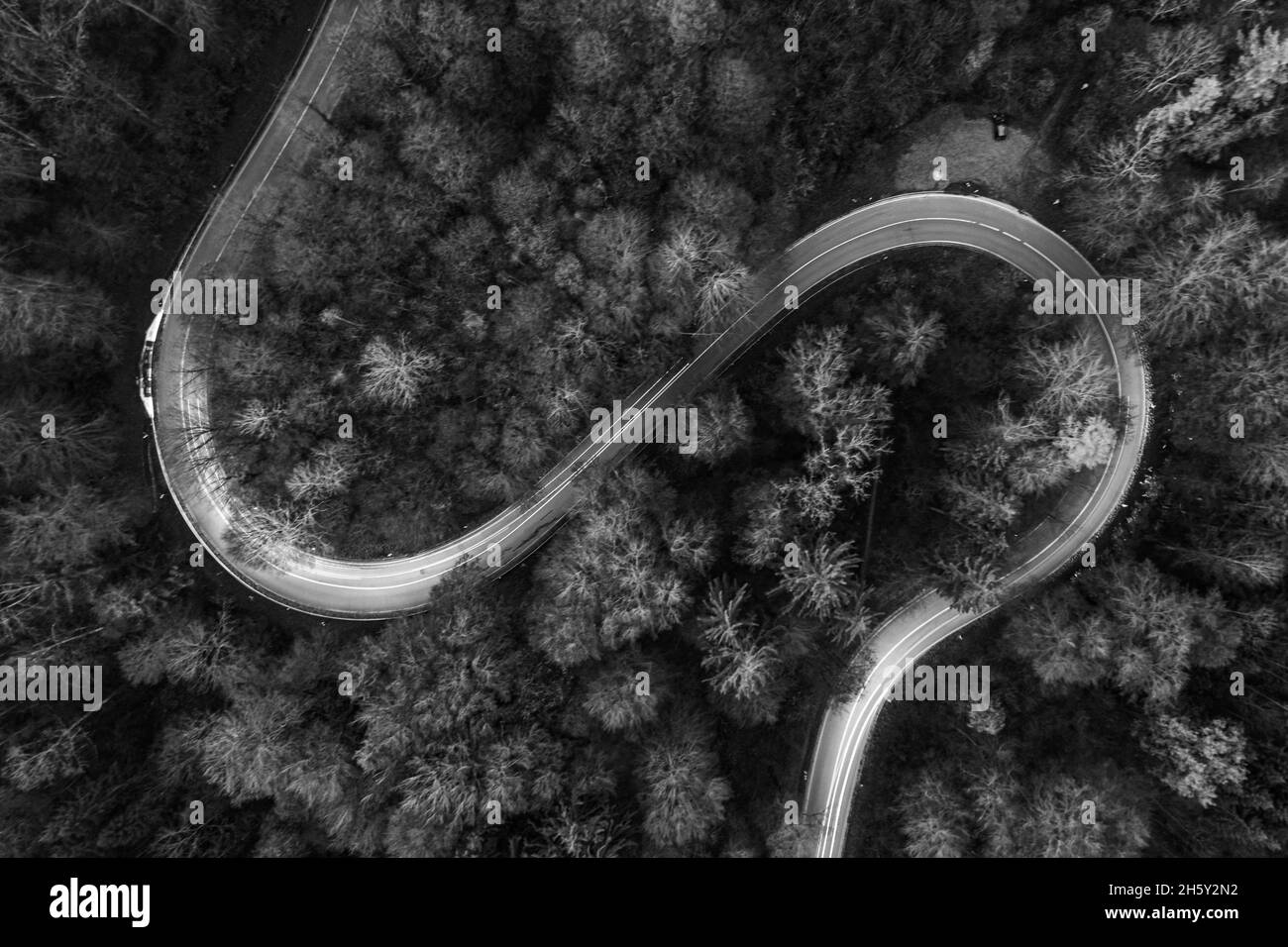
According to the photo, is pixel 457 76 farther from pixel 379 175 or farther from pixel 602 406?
pixel 602 406

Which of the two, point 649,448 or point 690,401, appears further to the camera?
point 690,401

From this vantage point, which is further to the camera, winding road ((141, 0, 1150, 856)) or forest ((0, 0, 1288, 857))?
winding road ((141, 0, 1150, 856))

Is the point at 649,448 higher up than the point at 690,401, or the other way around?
the point at 690,401
